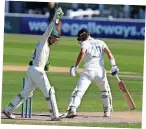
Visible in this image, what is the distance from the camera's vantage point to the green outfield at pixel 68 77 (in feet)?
56.7

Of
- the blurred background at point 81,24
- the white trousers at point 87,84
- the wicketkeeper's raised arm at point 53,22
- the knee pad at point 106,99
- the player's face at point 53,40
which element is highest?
the wicketkeeper's raised arm at point 53,22

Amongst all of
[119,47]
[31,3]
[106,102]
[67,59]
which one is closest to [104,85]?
[106,102]

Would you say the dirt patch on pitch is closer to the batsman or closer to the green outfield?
the batsman

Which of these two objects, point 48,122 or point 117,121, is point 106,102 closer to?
point 117,121

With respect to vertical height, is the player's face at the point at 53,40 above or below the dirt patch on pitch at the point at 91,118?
above

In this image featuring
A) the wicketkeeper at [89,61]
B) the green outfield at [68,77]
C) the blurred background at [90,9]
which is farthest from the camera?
the blurred background at [90,9]

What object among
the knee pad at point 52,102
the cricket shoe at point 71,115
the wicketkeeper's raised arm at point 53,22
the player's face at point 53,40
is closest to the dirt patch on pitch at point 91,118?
the cricket shoe at point 71,115

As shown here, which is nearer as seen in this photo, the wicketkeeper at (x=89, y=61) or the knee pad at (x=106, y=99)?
the wicketkeeper at (x=89, y=61)

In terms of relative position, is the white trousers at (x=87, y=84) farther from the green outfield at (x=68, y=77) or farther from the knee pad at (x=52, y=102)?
the green outfield at (x=68, y=77)

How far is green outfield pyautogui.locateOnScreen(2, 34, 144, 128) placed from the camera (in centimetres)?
1730

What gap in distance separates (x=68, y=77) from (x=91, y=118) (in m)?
9.30

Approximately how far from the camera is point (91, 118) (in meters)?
14.8

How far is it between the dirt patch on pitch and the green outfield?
552 millimetres

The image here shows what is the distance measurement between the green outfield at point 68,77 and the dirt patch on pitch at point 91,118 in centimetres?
55
